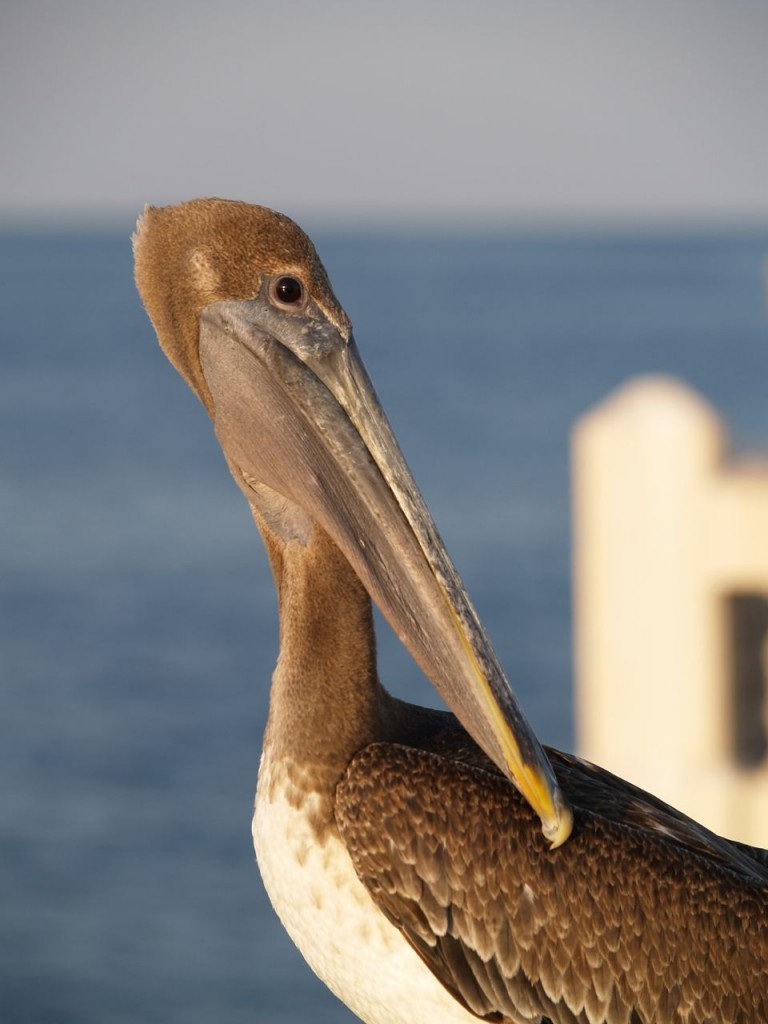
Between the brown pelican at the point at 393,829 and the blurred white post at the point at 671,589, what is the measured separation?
17.1 feet

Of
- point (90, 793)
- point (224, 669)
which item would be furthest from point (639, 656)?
point (224, 669)

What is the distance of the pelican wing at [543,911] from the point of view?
10.9ft

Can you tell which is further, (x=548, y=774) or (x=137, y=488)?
(x=137, y=488)

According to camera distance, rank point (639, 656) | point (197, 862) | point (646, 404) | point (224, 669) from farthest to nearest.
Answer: point (224, 669), point (197, 862), point (639, 656), point (646, 404)

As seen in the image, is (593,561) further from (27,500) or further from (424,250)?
(424,250)

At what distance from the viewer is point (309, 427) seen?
3.37 metres

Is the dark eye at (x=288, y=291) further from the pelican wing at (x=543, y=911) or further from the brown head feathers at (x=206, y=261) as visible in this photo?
the pelican wing at (x=543, y=911)

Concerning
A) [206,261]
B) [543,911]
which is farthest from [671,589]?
[206,261]

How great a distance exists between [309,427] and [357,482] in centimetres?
17

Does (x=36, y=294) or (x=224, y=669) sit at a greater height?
(x=36, y=294)

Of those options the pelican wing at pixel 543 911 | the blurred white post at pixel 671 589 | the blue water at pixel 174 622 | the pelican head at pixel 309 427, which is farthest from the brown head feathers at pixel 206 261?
the blue water at pixel 174 622

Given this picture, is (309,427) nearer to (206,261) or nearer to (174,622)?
(206,261)

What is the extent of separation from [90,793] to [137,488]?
68.0 ft

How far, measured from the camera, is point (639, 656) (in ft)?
30.4
